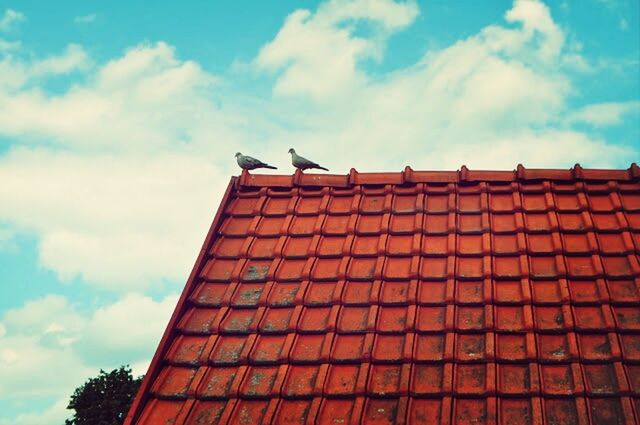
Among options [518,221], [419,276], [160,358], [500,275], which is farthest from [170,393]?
[518,221]

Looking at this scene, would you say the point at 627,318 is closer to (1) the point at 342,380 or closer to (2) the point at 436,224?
(2) the point at 436,224

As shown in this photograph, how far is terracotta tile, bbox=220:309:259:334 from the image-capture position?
5871mm

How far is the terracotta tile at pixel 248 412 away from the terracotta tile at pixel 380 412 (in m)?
0.84

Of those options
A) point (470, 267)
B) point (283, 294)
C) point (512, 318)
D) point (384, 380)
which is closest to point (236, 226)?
point (283, 294)

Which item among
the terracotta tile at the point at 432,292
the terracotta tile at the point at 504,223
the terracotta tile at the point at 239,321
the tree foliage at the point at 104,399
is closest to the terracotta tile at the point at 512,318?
the terracotta tile at the point at 432,292

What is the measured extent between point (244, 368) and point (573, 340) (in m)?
2.76

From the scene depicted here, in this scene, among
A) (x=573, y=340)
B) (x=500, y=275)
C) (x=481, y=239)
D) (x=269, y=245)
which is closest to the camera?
(x=573, y=340)

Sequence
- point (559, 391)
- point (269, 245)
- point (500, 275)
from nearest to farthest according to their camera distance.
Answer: point (559, 391) → point (500, 275) → point (269, 245)

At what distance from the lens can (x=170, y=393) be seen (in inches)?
213

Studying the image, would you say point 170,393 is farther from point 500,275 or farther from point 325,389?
point 500,275

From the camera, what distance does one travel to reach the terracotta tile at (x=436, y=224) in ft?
21.5

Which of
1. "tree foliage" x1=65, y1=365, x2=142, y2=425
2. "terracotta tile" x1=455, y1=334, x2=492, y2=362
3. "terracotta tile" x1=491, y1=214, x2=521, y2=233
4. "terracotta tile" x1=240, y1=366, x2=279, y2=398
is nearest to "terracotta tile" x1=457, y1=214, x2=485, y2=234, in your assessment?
"terracotta tile" x1=491, y1=214, x2=521, y2=233

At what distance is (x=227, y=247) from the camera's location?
22.6 feet

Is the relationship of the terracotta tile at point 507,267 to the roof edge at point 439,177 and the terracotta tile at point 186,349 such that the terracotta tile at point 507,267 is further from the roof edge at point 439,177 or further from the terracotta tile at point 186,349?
the terracotta tile at point 186,349
